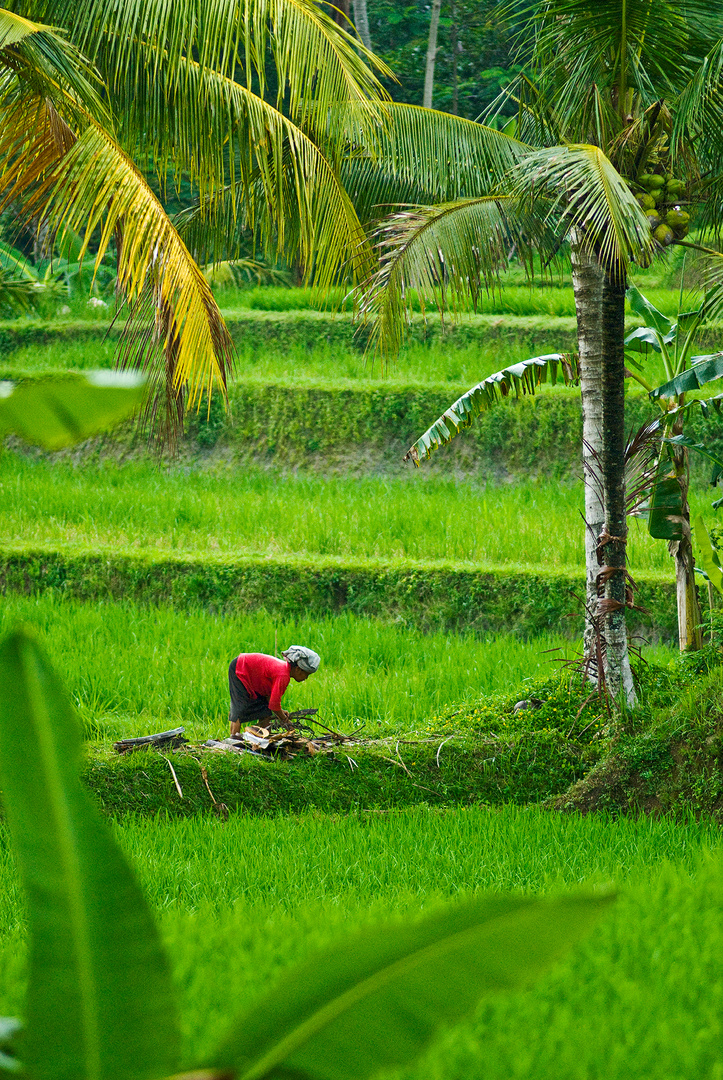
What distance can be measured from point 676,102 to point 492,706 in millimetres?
3237

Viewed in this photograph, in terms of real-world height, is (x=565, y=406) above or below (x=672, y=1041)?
above

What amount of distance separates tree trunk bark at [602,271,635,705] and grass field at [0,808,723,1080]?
1023 mm

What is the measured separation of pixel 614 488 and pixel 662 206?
1411 mm

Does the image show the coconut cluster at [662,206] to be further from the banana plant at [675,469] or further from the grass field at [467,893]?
the grass field at [467,893]

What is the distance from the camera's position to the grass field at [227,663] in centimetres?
613

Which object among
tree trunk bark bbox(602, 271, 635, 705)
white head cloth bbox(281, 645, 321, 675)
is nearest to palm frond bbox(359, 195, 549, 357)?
tree trunk bark bbox(602, 271, 635, 705)

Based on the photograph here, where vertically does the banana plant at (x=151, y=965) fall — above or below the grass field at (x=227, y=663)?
above

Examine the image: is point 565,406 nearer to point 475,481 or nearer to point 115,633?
point 475,481

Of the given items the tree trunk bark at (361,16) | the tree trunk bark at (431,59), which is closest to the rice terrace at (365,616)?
the tree trunk bark at (361,16)

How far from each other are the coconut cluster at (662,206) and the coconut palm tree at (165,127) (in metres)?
1.40

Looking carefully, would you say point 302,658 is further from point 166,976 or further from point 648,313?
point 166,976

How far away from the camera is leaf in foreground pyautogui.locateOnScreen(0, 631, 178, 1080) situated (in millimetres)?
963

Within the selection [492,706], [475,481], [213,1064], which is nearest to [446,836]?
[492,706]

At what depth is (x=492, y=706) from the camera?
18.7 feet
